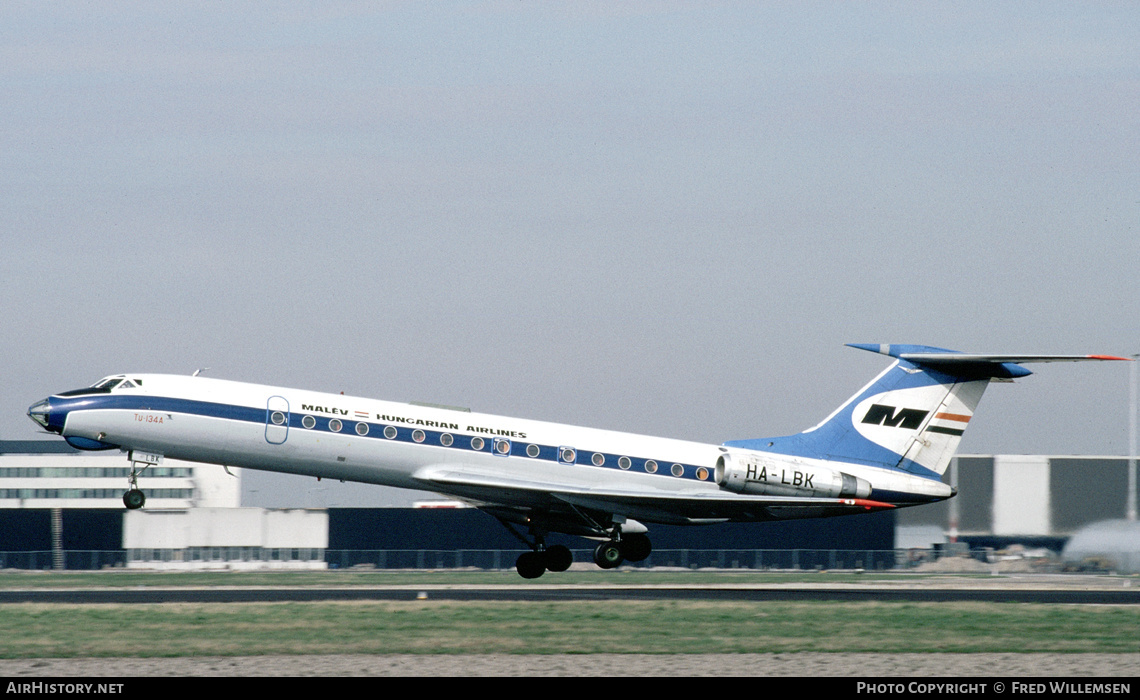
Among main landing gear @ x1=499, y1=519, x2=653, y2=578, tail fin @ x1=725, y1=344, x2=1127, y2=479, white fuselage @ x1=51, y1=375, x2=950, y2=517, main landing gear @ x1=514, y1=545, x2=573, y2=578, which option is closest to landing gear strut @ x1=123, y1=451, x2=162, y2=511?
white fuselage @ x1=51, y1=375, x2=950, y2=517

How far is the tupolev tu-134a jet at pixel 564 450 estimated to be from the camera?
30.3m

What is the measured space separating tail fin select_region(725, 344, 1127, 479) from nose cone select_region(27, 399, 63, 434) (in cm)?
1645

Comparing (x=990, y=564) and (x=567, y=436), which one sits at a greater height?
(x=567, y=436)

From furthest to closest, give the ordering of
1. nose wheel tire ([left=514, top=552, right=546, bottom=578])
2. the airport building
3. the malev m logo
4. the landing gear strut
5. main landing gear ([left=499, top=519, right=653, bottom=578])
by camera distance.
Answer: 1. the airport building
2. nose wheel tire ([left=514, top=552, right=546, bottom=578])
3. the malev m logo
4. main landing gear ([left=499, top=519, right=653, bottom=578])
5. the landing gear strut

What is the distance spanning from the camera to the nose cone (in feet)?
98.1

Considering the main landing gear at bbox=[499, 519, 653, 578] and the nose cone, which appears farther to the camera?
the main landing gear at bbox=[499, 519, 653, 578]

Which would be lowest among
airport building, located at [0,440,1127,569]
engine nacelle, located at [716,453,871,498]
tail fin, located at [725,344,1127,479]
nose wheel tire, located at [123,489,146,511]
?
airport building, located at [0,440,1127,569]

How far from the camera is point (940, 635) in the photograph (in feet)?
75.7

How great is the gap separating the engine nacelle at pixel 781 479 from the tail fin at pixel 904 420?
94cm

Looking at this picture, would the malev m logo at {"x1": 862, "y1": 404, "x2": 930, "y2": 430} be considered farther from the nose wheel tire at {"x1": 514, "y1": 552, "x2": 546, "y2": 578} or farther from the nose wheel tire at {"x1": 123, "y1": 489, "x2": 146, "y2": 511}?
the nose wheel tire at {"x1": 123, "y1": 489, "x2": 146, "y2": 511}

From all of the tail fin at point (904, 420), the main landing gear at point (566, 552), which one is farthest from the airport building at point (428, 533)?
the main landing gear at point (566, 552)
